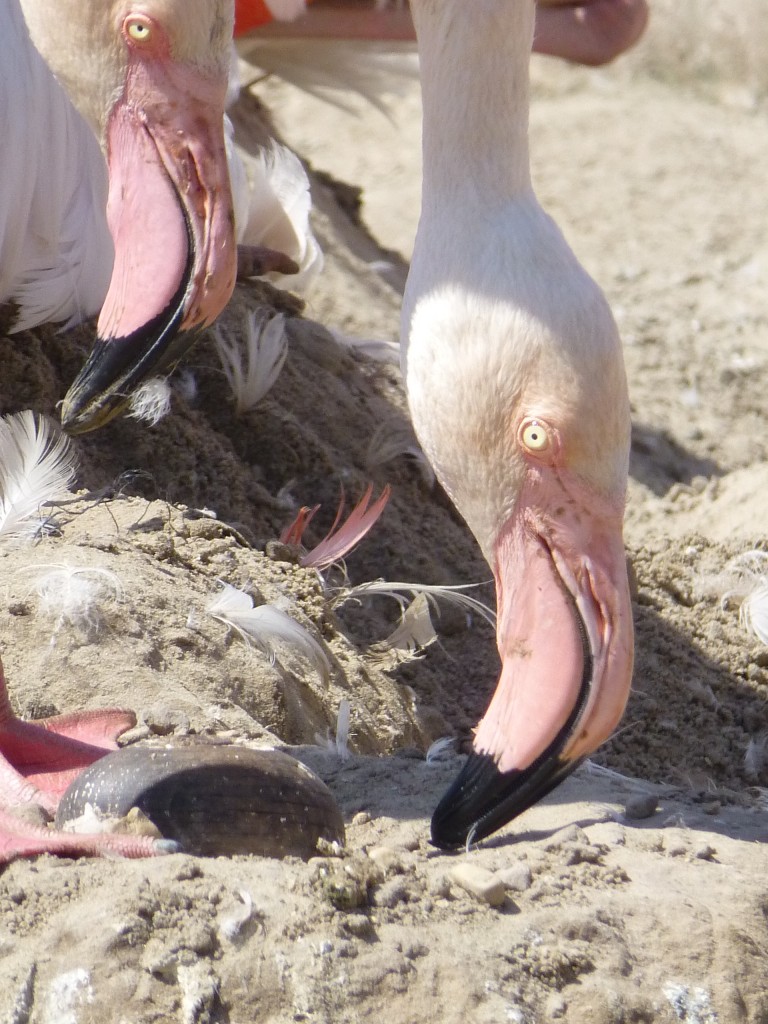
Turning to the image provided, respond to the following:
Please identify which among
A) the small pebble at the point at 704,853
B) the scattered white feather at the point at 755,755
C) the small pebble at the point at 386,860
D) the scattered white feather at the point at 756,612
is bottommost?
the scattered white feather at the point at 755,755

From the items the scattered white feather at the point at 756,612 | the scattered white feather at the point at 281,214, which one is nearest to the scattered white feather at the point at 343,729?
the scattered white feather at the point at 756,612

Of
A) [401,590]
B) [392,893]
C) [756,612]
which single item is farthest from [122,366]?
[756,612]

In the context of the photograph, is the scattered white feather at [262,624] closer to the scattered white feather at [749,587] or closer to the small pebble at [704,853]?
the small pebble at [704,853]

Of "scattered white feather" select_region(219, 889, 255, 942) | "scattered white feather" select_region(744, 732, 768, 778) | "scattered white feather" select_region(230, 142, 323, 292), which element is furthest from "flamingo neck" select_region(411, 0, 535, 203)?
"scattered white feather" select_region(230, 142, 323, 292)

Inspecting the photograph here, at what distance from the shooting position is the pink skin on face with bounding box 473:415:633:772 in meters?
1.98

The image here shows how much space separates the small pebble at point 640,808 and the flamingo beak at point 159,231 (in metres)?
0.95

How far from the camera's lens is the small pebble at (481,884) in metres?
1.76

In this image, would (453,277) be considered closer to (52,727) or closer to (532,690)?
(532,690)

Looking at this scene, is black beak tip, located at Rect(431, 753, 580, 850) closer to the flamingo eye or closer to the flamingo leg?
the flamingo leg

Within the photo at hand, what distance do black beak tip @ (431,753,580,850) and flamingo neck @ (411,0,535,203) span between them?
897mm

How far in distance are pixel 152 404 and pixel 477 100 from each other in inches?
39.8

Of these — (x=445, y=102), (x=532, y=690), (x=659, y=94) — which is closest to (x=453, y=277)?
(x=445, y=102)

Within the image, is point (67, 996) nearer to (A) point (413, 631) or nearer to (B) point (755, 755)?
(A) point (413, 631)

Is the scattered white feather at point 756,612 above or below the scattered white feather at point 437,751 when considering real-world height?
below
